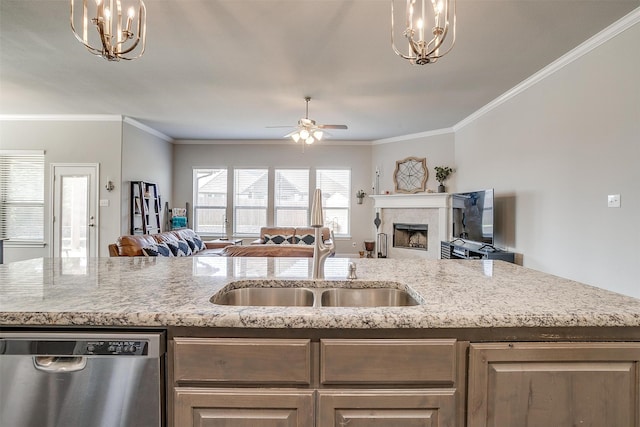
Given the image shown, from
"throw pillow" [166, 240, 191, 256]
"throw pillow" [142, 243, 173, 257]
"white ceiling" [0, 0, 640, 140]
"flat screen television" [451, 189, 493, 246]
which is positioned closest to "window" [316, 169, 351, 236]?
"white ceiling" [0, 0, 640, 140]

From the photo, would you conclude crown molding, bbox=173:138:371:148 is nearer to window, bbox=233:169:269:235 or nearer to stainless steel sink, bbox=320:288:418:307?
window, bbox=233:169:269:235

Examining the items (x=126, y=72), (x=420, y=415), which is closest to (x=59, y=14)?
(x=126, y=72)

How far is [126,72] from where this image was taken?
140 inches

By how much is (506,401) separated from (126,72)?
4444mm

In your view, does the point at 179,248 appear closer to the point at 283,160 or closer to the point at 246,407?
the point at 283,160

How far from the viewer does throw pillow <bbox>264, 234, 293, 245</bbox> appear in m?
6.08

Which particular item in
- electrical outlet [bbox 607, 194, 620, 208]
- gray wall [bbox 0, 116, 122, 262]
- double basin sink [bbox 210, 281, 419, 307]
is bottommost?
double basin sink [bbox 210, 281, 419, 307]

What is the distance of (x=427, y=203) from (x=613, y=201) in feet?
11.6

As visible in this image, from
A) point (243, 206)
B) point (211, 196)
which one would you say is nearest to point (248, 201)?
point (243, 206)

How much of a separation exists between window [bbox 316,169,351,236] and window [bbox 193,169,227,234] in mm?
2321

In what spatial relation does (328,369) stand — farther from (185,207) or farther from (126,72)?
(185,207)

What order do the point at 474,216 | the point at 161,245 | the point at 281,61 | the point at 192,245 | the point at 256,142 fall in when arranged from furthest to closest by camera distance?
the point at 256,142, the point at 192,245, the point at 474,216, the point at 161,245, the point at 281,61

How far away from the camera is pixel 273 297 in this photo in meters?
1.41

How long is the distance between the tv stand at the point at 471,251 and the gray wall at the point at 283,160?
7.23ft
